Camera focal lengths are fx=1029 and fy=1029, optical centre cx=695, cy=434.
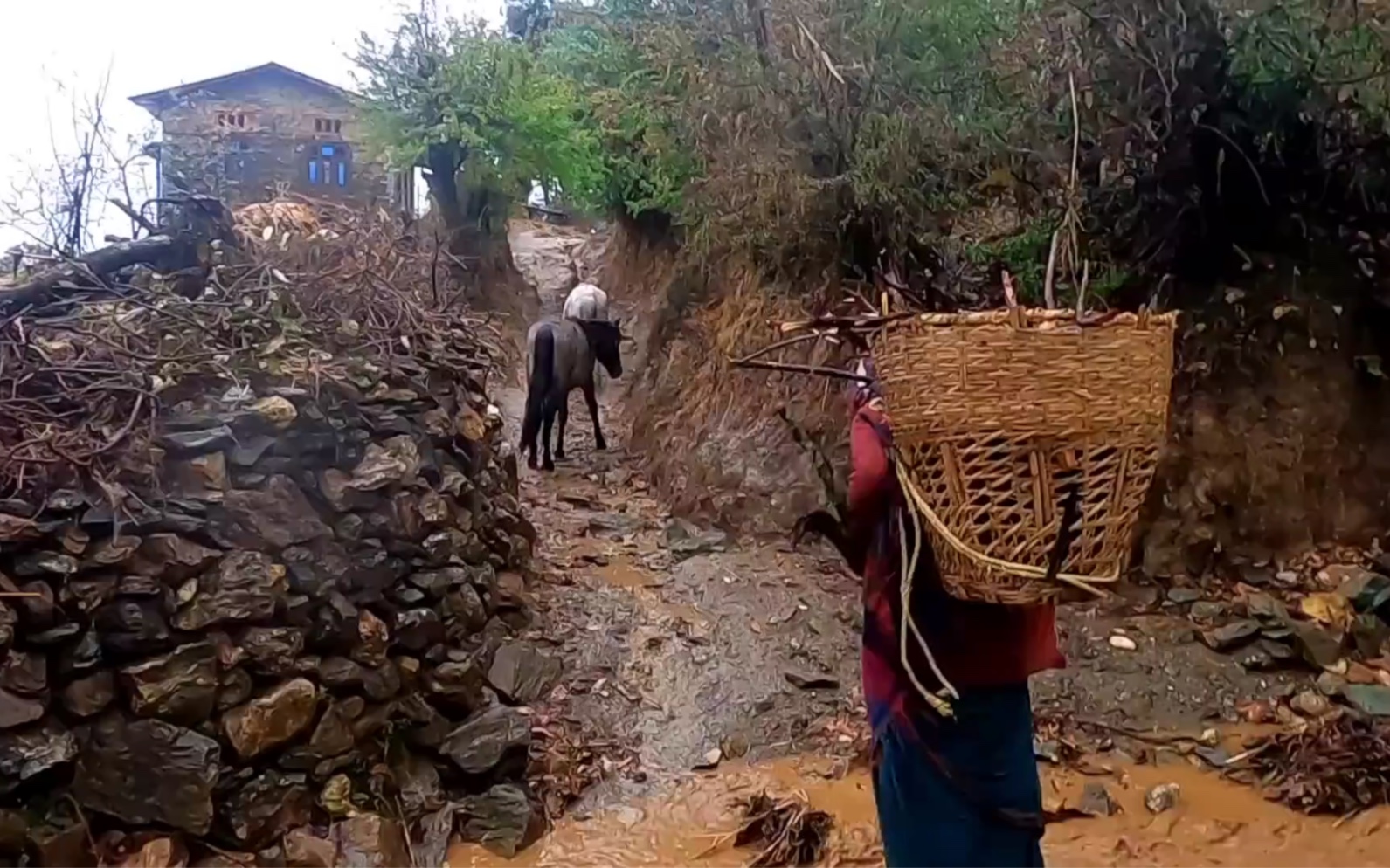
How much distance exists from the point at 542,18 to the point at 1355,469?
10.0 m

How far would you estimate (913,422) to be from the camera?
1.31 m

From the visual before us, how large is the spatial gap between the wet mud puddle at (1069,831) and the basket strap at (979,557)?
7.54 ft

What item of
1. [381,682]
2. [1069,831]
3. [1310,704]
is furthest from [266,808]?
[1310,704]

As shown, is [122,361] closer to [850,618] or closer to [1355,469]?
[850,618]

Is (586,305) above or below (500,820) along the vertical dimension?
above

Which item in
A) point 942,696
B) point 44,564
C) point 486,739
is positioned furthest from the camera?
point 486,739

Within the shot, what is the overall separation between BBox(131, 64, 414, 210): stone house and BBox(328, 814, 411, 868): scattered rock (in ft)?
9.55

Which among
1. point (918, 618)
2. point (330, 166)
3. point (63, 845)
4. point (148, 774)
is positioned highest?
point (330, 166)

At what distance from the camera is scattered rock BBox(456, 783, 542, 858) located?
11.2 ft

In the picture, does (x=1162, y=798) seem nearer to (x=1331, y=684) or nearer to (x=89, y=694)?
(x=1331, y=684)

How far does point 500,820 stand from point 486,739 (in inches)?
12.1

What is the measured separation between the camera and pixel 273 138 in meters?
7.80

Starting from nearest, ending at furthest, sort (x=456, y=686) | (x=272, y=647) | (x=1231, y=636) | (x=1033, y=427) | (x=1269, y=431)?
1. (x=1033, y=427)
2. (x=272, y=647)
3. (x=456, y=686)
4. (x=1231, y=636)
5. (x=1269, y=431)

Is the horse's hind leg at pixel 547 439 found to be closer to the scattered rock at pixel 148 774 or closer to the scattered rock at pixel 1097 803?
the scattered rock at pixel 148 774
